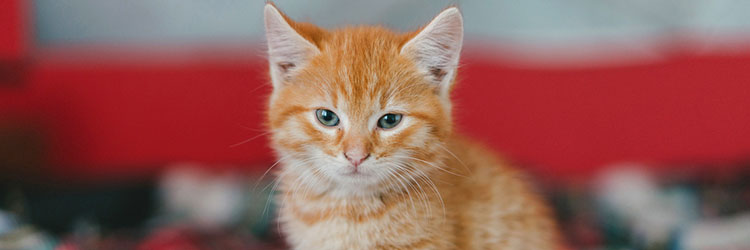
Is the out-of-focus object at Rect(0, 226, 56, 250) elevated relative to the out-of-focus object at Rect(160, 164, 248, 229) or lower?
lower

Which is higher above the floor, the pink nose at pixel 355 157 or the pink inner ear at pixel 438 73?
the pink inner ear at pixel 438 73

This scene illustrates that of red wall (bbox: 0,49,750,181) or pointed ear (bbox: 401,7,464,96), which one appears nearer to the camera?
pointed ear (bbox: 401,7,464,96)

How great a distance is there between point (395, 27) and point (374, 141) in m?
1.56

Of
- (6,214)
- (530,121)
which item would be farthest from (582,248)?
(6,214)

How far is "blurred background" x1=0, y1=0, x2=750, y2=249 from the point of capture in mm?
1937

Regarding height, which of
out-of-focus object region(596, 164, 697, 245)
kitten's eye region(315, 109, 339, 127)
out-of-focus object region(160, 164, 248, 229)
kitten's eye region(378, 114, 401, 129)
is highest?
out-of-focus object region(596, 164, 697, 245)

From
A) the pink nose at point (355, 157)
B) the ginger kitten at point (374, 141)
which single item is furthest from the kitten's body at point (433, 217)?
the pink nose at point (355, 157)

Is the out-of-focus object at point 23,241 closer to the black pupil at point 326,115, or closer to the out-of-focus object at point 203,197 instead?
the out-of-focus object at point 203,197

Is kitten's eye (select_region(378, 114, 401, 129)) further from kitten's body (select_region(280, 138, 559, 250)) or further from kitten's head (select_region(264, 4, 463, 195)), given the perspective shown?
kitten's body (select_region(280, 138, 559, 250))

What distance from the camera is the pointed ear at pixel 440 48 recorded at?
3.43 ft

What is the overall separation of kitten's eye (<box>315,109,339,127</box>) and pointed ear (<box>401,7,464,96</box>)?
0.16 metres

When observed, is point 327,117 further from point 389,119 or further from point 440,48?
point 440,48

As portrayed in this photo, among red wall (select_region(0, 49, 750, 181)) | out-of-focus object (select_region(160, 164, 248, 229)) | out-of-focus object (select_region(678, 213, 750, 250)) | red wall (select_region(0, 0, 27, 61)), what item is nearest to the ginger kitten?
out-of-focus object (select_region(678, 213, 750, 250))

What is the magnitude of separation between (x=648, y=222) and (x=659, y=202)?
203mm
